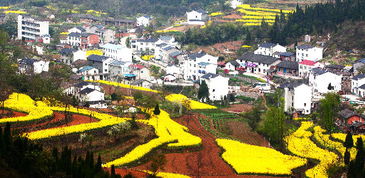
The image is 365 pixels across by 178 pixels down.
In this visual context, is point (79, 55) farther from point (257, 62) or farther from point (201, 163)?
point (201, 163)

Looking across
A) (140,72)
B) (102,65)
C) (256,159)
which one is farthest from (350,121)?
(102,65)

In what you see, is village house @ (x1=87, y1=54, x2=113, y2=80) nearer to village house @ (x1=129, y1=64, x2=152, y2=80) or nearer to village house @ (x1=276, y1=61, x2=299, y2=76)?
village house @ (x1=129, y1=64, x2=152, y2=80)

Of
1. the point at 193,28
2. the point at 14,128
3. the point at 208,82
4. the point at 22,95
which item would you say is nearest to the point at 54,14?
the point at 193,28

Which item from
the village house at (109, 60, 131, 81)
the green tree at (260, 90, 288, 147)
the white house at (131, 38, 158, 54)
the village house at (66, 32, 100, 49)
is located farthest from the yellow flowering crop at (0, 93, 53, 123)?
the village house at (66, 32, 100, 49)

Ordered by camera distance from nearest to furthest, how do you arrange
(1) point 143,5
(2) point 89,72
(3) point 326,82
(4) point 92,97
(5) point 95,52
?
(4) point 92,97 → (3) point 326,82 → (2) point 89,72 → (5) point 95,52 → (1) point 143,5

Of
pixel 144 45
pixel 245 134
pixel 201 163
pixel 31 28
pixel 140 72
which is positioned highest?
pixel 31 28

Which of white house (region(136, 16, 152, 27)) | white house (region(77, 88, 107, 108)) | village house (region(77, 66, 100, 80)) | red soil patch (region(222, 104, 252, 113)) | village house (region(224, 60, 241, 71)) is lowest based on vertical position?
red soil patch (region(222, 104, 252, 113))

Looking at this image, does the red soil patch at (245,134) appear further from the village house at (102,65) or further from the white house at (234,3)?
the white house at (234,3)

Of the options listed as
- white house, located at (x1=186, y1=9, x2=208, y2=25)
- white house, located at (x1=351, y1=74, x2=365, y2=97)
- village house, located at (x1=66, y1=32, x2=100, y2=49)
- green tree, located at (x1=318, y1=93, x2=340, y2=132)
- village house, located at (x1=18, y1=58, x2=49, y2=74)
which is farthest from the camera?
white house, located at (x1=186, y1=9, x2=208, y2=25)
